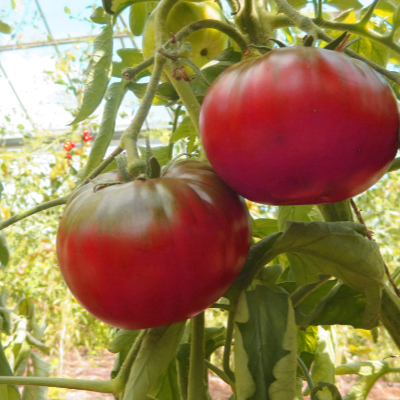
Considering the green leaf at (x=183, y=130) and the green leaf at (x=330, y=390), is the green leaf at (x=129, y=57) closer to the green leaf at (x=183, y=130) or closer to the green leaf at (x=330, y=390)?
the green leaf at (x=183, y=130)

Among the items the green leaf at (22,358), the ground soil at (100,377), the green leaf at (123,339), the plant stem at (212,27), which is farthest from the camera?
the ground soil at (100,377)

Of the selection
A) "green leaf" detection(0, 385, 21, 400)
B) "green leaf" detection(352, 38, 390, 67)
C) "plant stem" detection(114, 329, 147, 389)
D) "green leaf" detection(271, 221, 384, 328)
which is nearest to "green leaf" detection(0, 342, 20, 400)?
"green leaf" detection(0, 385, 21, 400)

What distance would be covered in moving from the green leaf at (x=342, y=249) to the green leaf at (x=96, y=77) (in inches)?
10.9

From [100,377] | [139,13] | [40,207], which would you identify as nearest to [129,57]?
[139,13]

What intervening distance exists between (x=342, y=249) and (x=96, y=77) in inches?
13.5

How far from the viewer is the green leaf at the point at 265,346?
0.38 metres

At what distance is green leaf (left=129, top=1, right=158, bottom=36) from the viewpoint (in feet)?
2.35

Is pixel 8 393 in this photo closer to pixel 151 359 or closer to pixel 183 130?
pixel 151 359

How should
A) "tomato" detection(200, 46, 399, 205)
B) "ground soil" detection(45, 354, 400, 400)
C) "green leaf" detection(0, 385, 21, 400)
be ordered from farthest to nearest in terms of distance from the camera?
"ground soil" detection(45, 354, 400, 400) < "green leaf" detection(0, 385, 21, 400) < "tomato" detection(200, 46, 399, 205)

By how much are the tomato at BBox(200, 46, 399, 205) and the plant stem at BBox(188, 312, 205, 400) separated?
182 mm

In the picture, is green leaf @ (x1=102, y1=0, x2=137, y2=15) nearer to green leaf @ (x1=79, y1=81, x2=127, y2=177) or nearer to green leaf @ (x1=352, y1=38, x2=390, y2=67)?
green leaf @ (x1=79, y1=81, x2=127, y2=177)

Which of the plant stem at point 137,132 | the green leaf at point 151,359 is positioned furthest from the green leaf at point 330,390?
the plant stem at point 137,132

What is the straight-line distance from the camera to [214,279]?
38 centimetres

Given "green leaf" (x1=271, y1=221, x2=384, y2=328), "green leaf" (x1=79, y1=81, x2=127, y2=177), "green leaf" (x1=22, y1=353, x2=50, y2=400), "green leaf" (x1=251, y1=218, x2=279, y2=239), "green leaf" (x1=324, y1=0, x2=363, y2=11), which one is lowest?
"green leaf" (x1=22, y1=353, x2=50, y2=400)
